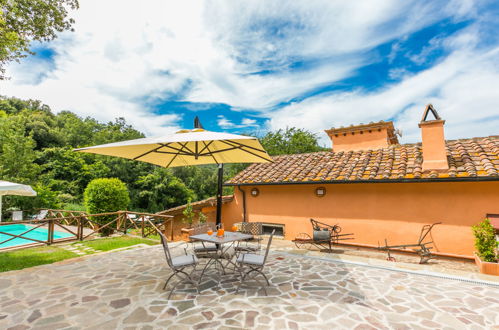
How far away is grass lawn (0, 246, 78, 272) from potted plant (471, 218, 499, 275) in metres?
10.2

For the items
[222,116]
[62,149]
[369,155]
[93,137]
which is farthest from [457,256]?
[93,137]

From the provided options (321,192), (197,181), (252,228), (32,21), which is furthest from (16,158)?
(321,192)

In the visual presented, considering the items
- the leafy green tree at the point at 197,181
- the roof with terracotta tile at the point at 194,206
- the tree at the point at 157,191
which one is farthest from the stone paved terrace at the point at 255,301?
the leafy green tree at the point at 197,181

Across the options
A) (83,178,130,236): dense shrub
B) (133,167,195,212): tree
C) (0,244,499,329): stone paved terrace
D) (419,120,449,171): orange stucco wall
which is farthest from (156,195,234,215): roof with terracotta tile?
(133,167,195,212): tree

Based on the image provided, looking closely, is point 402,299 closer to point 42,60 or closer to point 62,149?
point 42,60

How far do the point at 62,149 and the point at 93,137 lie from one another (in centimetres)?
820

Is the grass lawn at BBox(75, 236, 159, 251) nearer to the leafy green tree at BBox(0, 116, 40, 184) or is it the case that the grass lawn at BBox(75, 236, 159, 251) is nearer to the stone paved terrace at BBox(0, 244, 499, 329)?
the stone paved terrace at BBox(0, 244, 499, 329)

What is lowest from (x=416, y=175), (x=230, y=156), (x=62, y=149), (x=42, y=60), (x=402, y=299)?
(x=402, y=299)

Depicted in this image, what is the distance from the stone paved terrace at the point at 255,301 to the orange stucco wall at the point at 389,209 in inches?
77.9

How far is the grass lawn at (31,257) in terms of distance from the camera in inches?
226

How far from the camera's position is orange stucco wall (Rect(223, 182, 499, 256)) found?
5910 millimetres

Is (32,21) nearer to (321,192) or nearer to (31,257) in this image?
(31,257)

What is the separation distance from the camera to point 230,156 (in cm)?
611

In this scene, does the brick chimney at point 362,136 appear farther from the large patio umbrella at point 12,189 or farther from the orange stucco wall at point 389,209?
the large patio umbrella at point 12,189
